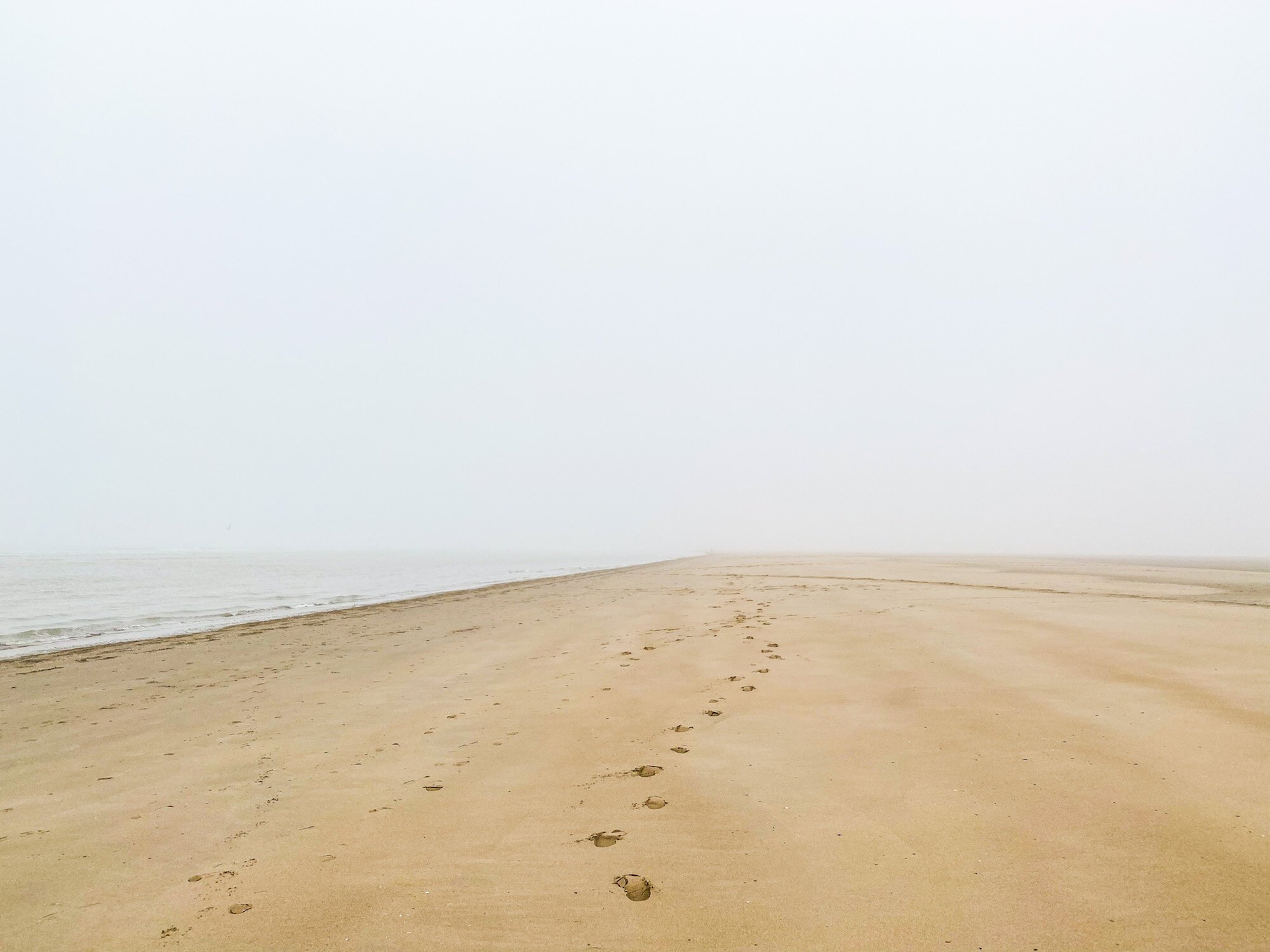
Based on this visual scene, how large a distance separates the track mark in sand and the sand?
16mm

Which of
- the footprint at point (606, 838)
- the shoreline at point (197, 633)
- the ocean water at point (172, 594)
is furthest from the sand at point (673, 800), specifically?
the ocean water at point (172, 594)

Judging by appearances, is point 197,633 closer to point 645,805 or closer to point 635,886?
point 645,805

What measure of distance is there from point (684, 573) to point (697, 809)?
26115 mm

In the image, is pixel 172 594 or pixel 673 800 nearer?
pixel 673 800

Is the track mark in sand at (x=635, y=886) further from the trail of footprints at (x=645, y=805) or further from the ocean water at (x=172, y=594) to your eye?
the ocean water at (x=172, y=594)

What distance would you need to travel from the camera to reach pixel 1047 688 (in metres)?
5.87

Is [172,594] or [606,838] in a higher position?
[172,594]

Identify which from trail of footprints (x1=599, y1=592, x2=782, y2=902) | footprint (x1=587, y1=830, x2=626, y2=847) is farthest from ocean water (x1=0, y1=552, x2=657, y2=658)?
footprint (x1=587, y1=830, x2=626, y2=847)

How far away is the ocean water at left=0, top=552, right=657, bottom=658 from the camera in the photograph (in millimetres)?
14556

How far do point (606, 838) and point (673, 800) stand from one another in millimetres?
593

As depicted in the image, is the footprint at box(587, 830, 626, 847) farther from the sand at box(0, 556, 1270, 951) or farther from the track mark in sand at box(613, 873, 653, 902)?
the track mark in sand at box(613, 873, 653, 902)

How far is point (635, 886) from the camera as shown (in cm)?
296

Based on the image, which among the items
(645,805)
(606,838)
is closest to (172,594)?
(645,805)

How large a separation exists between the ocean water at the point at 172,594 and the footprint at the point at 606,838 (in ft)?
44.6
